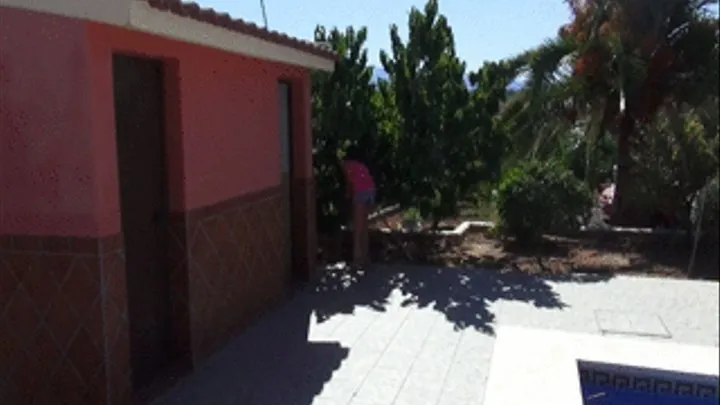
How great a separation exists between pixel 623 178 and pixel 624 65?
214 centimetres

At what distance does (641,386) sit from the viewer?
5930mm

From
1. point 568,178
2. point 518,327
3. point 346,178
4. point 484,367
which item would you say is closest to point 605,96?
point 568,178

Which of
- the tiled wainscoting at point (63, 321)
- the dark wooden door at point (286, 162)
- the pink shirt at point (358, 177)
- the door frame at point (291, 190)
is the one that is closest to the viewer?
the tiled wainscoting at point (63, 321)

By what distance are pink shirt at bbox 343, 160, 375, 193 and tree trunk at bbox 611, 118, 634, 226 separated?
16.9ft

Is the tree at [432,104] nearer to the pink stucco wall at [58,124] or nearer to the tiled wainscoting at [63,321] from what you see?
the pink stucco wall at [58,124]

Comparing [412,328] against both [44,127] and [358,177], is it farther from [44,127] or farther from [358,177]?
[44,127]

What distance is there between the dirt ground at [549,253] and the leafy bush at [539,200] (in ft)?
1.62

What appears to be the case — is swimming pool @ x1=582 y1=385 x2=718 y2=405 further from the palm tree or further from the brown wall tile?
the palm tree

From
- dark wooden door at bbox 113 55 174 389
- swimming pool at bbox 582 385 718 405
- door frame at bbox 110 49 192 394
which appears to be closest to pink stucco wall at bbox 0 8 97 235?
dark wooden door at bbox 113 55 174 389

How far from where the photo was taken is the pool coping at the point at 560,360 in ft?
17.9

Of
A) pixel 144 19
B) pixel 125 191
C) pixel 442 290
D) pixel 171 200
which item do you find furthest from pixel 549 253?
pixel 144 19

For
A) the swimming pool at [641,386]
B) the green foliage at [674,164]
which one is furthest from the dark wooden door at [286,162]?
the green foliage at [674,164]

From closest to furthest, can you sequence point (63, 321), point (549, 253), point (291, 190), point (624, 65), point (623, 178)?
point (63, 321), point (291, 190), point (549, 253), point (624, 65), point (623, 178)

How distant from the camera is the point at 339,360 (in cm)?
643
